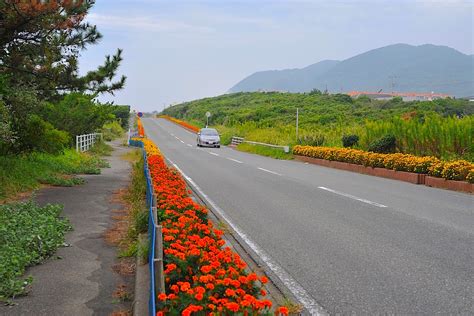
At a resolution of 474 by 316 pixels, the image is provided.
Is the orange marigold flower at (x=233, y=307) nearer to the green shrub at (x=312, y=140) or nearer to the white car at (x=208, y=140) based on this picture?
the green shrub at (x=312, y=140)

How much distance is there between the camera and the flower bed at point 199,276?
11.5 ft

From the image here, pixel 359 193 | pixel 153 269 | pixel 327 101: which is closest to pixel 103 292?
pixel 153 269

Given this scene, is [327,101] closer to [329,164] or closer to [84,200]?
[329,164]

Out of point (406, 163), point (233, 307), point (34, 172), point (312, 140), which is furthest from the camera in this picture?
point (312, 140)

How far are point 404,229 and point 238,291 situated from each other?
482 cm

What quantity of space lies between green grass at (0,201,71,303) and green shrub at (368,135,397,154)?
13878 mm

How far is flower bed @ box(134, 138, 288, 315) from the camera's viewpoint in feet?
11.5

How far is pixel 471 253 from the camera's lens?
20.8 feet

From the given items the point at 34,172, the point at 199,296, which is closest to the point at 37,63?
the point at 34,172

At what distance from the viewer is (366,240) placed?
7129 mm

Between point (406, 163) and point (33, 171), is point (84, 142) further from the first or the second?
point (406, 163)

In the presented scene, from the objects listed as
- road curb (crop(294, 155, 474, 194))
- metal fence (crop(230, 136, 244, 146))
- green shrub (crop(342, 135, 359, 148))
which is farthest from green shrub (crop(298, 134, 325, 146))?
metal fence (crop(230, 136, 244, 146))

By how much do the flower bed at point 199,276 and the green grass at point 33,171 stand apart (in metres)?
6.10

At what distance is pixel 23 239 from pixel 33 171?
7917 millimetres
